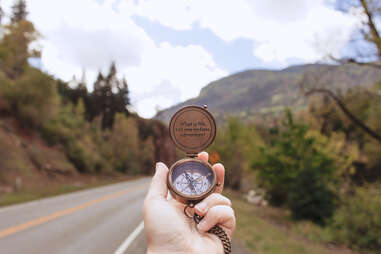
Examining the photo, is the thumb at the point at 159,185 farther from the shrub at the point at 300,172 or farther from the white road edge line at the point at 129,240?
the shrub at the point at 300,172

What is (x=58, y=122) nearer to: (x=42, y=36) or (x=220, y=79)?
(x=42, y=36)

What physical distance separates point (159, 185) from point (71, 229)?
759cm

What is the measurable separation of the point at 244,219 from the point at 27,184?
14.9 meters

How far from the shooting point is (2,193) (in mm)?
15148

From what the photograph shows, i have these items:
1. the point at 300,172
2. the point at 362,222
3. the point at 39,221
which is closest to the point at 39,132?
the point at 39,221

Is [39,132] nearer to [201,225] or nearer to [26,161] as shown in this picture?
[26,161]

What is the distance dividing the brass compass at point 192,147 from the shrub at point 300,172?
1333 cm

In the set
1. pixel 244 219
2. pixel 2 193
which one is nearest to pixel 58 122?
pixel 2 193

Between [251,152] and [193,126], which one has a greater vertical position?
[193,126]

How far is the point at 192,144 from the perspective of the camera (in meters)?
1.92

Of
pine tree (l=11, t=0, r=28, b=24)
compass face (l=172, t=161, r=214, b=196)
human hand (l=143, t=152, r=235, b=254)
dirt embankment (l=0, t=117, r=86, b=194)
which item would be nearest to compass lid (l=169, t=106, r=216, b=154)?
compass face (l=172, t=161, r=214, b=196)

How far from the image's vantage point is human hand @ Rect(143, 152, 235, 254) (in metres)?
1.61

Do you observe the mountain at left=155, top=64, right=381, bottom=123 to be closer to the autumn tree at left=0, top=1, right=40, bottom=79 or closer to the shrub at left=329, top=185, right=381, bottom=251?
the shrub at left=329, top=185, right=381, bottom=251

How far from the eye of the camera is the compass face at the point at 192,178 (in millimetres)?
1849
